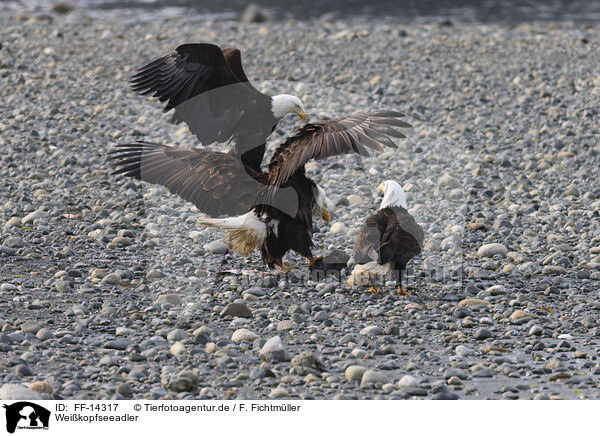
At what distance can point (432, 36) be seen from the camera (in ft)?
46.5

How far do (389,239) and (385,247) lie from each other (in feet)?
0.25

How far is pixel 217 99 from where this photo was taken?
575cm

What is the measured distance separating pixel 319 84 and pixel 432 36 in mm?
3669

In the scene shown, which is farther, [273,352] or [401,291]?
[401,291]

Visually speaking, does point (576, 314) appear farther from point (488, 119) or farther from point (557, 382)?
point (488, 119)

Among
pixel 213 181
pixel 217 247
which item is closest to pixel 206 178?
pixel 213 181

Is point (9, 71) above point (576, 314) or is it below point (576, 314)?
above

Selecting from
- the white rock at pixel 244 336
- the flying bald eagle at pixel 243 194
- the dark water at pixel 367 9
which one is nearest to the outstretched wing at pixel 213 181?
the flying bald eagle at pixel 243 194

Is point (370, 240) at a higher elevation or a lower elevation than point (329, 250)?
lower

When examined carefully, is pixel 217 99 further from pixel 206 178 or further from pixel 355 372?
pixel 355 372

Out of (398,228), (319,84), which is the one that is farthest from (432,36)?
(398,228)

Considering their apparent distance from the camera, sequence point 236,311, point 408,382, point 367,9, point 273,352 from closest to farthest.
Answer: point 408,382, point 273,352, point 236,311, point 367,9

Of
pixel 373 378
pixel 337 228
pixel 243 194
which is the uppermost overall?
pixel 337 228
